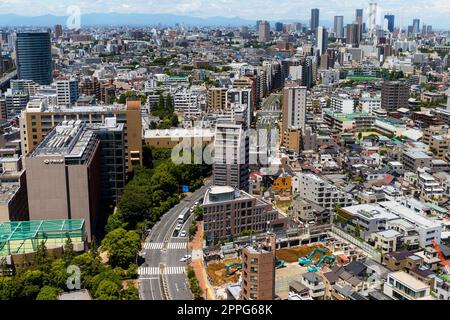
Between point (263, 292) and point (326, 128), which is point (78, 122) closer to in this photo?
point (263, 292)

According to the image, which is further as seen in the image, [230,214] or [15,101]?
[15,101]

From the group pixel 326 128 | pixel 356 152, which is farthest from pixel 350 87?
pixel 356 152

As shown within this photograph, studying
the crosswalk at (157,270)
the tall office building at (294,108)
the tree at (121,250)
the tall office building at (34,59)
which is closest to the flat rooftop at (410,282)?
the crosswalk at (157,270)

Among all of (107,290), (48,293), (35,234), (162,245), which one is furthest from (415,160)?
(48,293)

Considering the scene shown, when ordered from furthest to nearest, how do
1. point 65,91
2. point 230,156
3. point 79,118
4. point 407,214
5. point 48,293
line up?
1. point 65,91
2. point 79,118
3. point 230,156
4. point 407,214
5. point 48,293

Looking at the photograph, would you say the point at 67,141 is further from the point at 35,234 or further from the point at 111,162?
the point at 35,234

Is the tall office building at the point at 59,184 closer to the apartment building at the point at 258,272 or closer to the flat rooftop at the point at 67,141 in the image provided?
the flat rooftop at the point at 67,141
